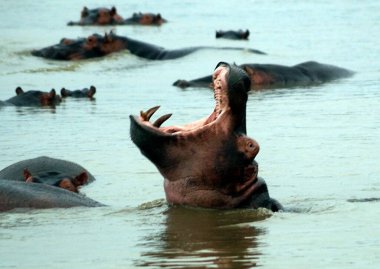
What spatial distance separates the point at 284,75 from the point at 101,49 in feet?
14.6

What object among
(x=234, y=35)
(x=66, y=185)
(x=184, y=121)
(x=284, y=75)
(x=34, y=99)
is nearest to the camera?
(x=66, y=185)

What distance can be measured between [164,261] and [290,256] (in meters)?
0.62

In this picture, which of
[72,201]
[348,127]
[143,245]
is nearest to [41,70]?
[348,127]

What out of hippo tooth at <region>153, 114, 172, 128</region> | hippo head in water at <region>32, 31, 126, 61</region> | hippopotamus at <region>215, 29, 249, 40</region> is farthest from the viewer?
hippopotamus at <region>215, 29, 249, 40</region>

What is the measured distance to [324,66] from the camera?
1847 centimetres

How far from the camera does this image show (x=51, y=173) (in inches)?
370

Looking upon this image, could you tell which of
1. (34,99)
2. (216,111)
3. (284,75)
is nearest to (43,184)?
(216,111)

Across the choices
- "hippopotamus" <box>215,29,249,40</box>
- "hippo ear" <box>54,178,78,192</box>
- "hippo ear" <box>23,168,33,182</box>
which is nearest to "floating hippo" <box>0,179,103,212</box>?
"hippo ear" <box>23,168,33,182</box>

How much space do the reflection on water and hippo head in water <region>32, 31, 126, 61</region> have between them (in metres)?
13.3

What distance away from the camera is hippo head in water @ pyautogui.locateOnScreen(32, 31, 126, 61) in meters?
20.8

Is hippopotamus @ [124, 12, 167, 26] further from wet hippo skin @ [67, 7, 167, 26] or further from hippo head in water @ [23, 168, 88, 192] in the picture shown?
hippo head in water @ [23, 168, 88, 192]

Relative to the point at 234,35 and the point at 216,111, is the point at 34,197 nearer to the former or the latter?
the point at 216,111

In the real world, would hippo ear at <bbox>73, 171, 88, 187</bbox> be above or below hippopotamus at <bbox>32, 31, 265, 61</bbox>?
below

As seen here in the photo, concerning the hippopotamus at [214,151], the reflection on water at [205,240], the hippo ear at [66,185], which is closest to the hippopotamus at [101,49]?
the hippo ear at [66,185]
